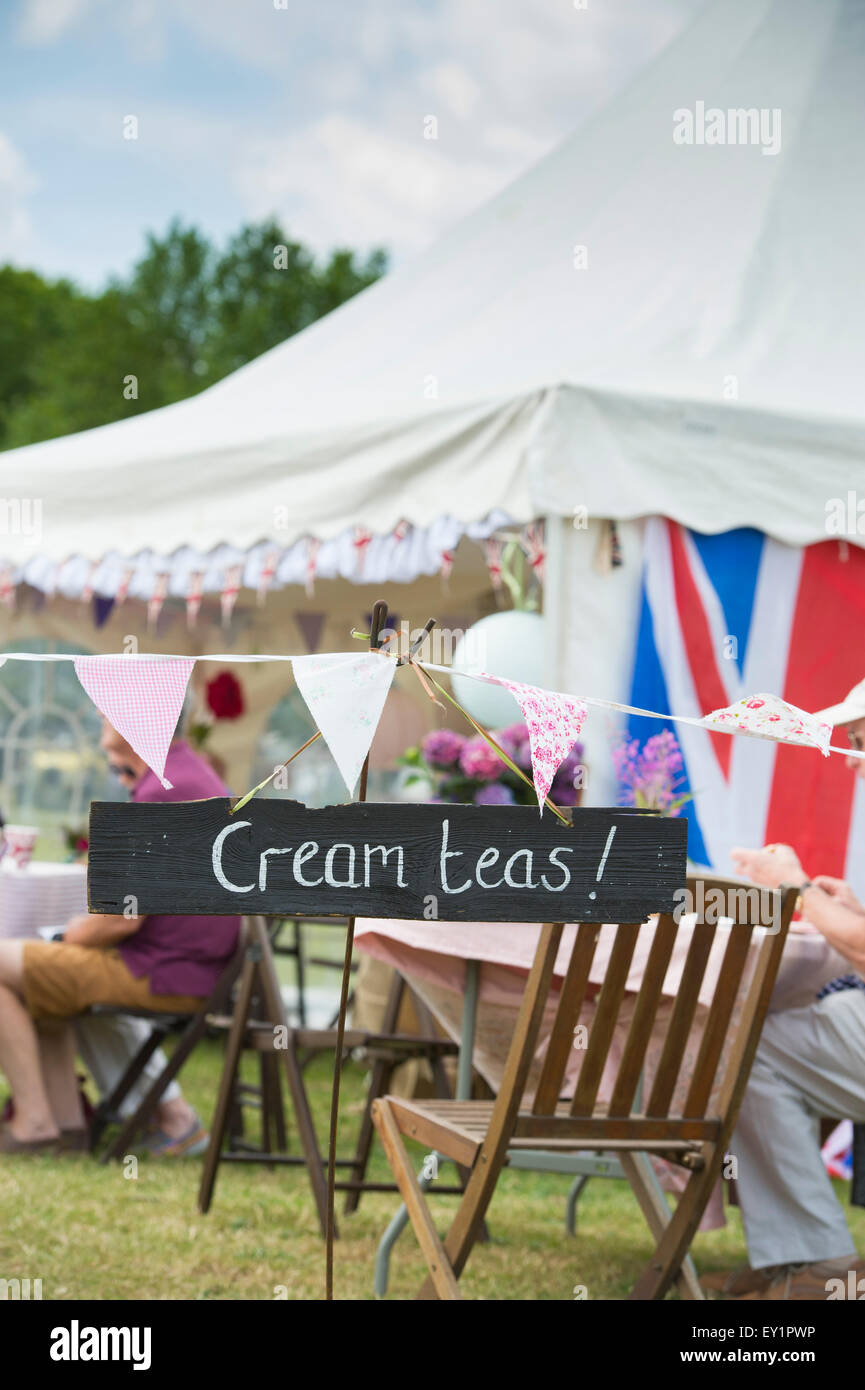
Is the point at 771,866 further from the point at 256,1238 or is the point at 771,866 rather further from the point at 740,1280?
the point at 256,1238

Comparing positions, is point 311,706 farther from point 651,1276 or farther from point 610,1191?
point 610,1191

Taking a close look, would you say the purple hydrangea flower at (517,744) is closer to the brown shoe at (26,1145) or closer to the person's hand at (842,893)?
Result: the person's hand at (842,893)

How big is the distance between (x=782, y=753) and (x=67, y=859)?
292 cm

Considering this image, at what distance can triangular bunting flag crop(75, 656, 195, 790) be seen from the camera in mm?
1778

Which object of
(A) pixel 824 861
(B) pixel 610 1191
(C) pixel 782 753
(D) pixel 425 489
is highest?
(D) pixel 425 489

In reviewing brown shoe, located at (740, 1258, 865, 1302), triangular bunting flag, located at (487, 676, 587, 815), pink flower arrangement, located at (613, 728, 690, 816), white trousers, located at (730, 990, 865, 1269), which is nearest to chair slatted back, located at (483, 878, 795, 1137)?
white trousers, located at (730, 990, 865, 1269)

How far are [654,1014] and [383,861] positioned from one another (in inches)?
42.3

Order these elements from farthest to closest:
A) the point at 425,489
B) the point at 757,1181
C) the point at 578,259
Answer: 1. the point at 578,259
2. the point at 425,489
3. the point at 757,1181

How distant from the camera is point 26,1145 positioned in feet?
13.7

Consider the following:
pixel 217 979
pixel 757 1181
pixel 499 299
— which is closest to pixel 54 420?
pixel 499 299

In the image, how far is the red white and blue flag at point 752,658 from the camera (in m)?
4.21

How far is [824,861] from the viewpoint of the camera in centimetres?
421

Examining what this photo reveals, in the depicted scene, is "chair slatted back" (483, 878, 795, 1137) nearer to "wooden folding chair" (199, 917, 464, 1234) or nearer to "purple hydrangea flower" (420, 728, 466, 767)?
"wooden folding chair" (199, 917, 464, 1234)
